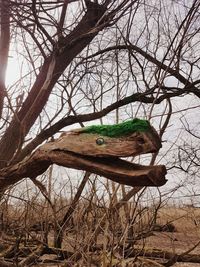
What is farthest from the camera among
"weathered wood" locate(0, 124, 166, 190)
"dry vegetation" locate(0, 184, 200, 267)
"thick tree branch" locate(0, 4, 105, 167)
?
"thick tree branch" locate(0, 4, 105, 167)

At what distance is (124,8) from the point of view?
3053 mm

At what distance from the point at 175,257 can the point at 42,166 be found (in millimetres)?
1813

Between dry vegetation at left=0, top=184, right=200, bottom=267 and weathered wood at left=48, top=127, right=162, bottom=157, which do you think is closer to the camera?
weathered wood at left=48, top=127, right=162, bottom=157

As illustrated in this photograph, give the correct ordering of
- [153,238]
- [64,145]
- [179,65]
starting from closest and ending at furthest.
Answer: [64,145]
[179,65]
[153,238]

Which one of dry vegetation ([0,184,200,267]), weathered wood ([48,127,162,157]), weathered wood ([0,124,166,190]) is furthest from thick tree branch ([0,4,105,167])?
weathered wood ([48,127,162,157])

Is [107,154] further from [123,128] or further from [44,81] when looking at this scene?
[44,81]

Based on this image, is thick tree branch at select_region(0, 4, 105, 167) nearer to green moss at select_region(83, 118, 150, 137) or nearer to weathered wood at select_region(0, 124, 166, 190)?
weathered wood at select_region(0, 124, 166, 190)

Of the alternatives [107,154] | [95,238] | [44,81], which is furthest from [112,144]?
[44,81]

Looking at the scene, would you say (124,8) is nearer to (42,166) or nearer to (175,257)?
(42,166)

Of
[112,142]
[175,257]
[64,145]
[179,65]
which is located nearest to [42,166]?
[64,145]

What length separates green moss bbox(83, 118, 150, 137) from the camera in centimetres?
139

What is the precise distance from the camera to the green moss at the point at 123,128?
1.39m

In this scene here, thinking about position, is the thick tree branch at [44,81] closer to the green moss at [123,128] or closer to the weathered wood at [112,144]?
the weathered wood at [112,144]

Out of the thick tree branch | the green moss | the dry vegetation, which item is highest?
the thick tree branch
